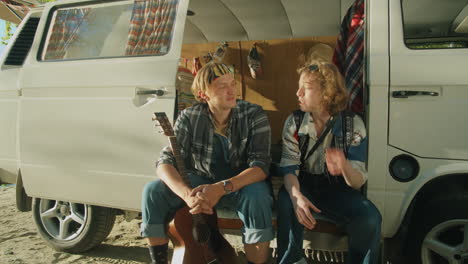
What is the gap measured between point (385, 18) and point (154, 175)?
1.76 m

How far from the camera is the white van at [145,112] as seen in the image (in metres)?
2.15

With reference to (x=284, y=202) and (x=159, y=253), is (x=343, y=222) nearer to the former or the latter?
(x=284, y=202)

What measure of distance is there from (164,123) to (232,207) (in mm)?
670

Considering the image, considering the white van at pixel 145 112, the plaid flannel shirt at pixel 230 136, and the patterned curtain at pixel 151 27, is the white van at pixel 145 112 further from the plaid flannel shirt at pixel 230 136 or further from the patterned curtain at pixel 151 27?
the plaid flannel shirt at pixel 230 136

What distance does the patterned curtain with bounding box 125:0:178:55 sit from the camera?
276 centimetres

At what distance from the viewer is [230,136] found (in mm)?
2447

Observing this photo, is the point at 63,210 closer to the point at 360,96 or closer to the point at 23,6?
the point at 23,6

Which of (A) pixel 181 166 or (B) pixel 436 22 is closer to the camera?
(A) pixel 181 166

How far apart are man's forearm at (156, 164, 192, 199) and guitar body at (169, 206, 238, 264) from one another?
194mm

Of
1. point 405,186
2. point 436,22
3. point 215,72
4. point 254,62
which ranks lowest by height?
point 405,186

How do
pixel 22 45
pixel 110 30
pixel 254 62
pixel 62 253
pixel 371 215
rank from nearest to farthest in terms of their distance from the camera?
pixel 371 215, pixel 110 30, pixel 22 45, pixel 62 253, pixel 254 62

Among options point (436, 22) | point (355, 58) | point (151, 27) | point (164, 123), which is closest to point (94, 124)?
point (164, 123)

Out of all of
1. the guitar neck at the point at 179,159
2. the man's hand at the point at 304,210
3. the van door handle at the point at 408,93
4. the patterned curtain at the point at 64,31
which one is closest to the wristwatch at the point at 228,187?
the guitar neck at the point at 179,159

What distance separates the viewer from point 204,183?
95.7 inches
